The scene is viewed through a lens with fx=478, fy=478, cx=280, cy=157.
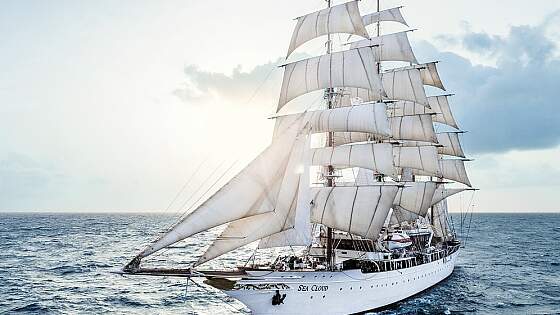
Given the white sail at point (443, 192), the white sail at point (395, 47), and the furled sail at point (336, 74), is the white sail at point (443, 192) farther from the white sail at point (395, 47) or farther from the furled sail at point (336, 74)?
the furled sail at point (336, 74)

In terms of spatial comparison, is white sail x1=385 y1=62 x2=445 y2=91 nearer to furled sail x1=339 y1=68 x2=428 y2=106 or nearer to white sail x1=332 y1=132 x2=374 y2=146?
furled sail x1=339 y1=68 x2=428 y2=106

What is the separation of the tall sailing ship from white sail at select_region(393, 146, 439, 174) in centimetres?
12

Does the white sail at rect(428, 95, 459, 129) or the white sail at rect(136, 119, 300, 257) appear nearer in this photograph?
the white sail at rect(136, 119, 300, 257)

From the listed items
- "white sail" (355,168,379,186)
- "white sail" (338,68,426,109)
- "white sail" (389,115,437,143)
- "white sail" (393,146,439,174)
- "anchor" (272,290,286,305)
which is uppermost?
"white sail" (338,68,426,109)

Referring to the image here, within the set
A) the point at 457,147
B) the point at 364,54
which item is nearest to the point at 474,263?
the point at 457,147

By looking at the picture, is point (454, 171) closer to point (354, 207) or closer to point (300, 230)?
point (354, 207)

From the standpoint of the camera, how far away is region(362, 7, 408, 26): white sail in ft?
190

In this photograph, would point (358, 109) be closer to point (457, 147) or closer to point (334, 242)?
point (334, 242)

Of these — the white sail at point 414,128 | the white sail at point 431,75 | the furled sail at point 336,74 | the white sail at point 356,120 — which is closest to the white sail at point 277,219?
the white sail at point 356,120

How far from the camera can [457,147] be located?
6284cm

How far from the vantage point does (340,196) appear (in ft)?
124

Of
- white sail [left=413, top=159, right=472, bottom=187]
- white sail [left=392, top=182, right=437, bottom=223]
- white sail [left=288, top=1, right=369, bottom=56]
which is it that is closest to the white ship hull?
white sail [left=392, top=182, right=437, bottom=223]

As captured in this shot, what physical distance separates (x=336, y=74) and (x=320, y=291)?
1810 centimetres

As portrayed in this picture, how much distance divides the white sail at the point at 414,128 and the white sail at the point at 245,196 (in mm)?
26069
